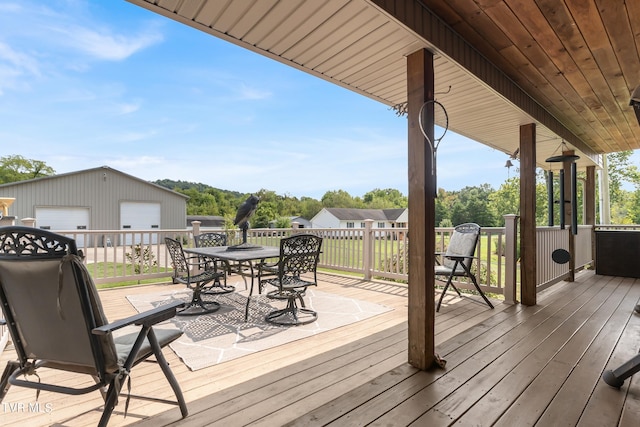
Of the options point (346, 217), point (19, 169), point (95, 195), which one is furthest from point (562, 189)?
point (19, 169)

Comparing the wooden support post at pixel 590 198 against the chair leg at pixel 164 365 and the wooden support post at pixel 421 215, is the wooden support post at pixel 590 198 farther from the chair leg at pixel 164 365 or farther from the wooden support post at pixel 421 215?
the chair leg at pixel 164 365

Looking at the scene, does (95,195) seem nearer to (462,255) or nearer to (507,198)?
(462,255)

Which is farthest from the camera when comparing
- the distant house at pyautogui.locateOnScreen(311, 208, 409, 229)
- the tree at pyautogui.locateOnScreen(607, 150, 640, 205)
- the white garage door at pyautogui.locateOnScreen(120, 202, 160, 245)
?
the distant house at pyautogui.locateOnScreen(311, 208, 409, 229)

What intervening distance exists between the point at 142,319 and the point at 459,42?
2.83 m

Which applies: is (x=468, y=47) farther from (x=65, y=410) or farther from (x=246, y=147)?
(x=246, y=147)

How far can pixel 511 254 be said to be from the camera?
4074 mm

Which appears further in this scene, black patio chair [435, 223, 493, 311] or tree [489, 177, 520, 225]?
tree [489, 177, 520, 225]

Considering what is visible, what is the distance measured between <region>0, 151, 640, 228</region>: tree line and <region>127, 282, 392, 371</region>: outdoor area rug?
19.1 feet

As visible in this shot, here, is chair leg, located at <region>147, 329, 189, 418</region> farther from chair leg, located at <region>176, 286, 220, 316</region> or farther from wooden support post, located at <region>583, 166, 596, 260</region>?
wooden support post, located at <region>583, 166, 596, 260</region>

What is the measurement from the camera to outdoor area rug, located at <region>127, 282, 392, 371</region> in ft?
8.66

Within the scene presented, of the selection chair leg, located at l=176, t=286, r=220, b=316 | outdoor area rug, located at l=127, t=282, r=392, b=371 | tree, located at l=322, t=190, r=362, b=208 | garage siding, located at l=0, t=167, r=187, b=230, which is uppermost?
tree, located at l=322, t=190, r=362, b=208

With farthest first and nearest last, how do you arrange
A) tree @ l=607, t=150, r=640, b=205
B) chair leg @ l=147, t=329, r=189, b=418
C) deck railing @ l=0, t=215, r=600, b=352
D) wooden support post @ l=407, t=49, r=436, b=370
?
tree @ l=607, t=150, r=640, b=205 → deck railing @ l=0, t=215, r=600, b=352 → wooden support post @ l=407, t=49, r=436, b=370 → chair leg @ l=147, t=329, r=189, b=418

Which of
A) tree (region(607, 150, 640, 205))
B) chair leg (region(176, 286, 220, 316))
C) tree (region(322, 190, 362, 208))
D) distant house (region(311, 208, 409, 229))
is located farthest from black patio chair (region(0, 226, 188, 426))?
tree (region(322, 190, 362, 208))

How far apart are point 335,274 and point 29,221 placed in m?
4.63
